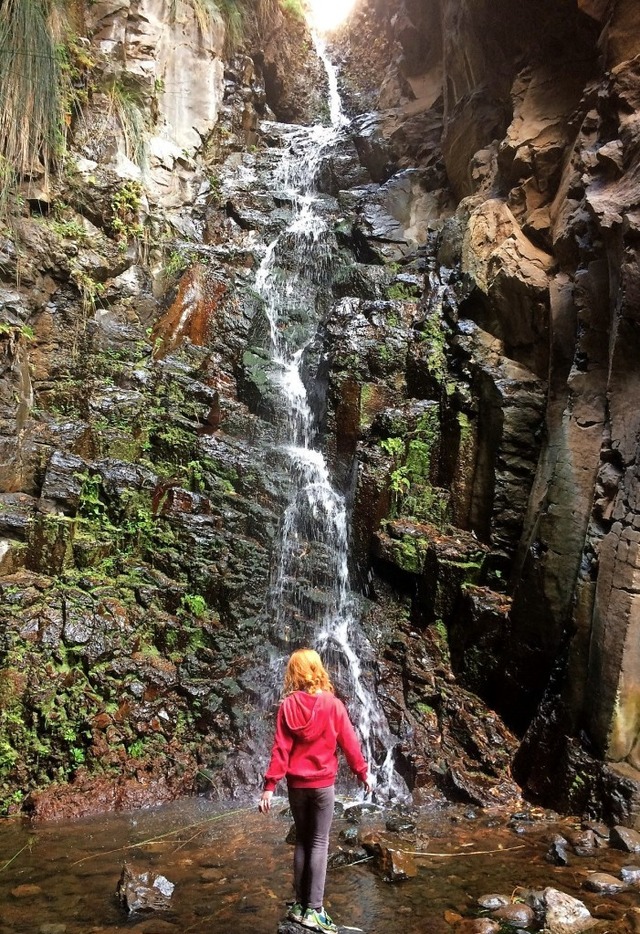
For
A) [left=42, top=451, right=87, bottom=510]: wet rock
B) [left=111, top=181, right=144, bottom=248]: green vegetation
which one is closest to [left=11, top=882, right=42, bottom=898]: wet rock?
[left=42, top=451, right=87, bottom=510]: wet rock

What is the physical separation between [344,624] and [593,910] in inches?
176

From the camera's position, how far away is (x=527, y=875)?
162 inches

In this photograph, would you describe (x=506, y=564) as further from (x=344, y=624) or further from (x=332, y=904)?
(x=332, y=904)

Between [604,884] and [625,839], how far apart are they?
786 mm

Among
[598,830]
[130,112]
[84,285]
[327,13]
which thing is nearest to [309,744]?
[598,830]

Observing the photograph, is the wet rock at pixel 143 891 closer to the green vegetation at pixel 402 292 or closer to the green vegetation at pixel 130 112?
the green vegetation at pixel 402 292

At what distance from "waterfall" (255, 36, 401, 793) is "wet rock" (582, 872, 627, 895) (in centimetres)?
248

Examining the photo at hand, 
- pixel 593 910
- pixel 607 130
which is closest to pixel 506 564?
pixel 593 910

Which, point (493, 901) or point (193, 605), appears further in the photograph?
point (193, 605)

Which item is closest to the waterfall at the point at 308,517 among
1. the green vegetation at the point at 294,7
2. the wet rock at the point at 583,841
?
the wet rock at the point at 583,841

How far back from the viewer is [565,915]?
3377 millimetres

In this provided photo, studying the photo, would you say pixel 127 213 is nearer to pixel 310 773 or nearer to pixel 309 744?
pixel 309 744

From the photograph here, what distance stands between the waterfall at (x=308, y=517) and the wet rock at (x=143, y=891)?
280cm

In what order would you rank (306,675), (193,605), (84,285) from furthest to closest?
(84,285) < (193,605) < (306,675)
